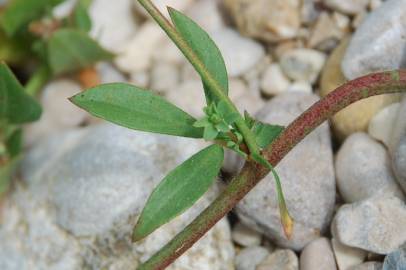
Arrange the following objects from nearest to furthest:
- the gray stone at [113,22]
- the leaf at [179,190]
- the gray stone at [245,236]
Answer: the leaf at [179,190] < the gray stone at [245,236] < the gray stone at [113,22]

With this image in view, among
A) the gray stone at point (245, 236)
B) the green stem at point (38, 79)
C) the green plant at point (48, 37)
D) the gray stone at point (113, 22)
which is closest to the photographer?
the gray stone at point (245, 236)

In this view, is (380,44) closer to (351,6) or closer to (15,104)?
(351,6)

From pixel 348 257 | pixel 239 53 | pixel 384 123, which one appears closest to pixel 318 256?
pixel 348 257

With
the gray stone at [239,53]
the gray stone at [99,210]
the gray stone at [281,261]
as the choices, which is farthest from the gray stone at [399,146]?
the gray stone at [239,53]

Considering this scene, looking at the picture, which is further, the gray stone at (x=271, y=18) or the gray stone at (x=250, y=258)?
the gray stone at (x=271, y=18)

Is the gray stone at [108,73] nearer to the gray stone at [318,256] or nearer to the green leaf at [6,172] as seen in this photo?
the green leaf at [6,172]

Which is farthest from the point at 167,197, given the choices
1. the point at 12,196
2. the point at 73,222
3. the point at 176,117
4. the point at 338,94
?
the point at 12,196

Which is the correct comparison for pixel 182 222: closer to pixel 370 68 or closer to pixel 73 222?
pixel 73 222
